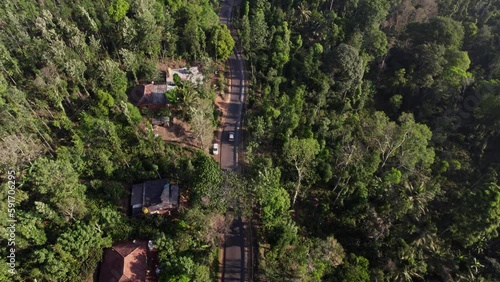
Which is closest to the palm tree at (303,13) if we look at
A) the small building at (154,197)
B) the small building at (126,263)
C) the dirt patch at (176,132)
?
the dirt patch at (176,132)

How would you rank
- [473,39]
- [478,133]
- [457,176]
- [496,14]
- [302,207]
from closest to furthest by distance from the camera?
1. [302,207]
2. [457,176]
3. [478,133]
4. [473,39]
5. [496,14]

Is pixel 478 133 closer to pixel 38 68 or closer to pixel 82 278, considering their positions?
pixel 82 278

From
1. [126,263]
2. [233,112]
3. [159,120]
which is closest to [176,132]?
[159,120]

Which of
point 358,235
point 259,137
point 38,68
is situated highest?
point 38,68

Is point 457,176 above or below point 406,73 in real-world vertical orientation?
below

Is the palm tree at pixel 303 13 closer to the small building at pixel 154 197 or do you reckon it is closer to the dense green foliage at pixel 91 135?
the dense green foliage at pixel 91 135

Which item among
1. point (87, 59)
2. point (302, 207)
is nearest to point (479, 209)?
point (302, 207)
